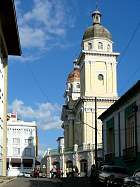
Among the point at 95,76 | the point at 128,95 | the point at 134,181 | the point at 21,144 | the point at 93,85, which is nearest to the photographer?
the point at 134,181

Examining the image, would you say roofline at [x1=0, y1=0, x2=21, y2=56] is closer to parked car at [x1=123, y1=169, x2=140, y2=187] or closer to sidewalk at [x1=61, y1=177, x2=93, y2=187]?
sidewalk at [x1=61, y1=177, x2=93, y2=187]

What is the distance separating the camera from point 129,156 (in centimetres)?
5006

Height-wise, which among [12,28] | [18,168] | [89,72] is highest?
[89,72]

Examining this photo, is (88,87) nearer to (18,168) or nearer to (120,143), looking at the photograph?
(18,168)

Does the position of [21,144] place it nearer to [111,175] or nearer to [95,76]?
[95,76]

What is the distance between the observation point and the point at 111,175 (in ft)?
117

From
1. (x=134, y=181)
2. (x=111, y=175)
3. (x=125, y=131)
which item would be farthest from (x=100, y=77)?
(x=134, y=181)

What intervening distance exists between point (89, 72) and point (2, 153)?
72.4 m

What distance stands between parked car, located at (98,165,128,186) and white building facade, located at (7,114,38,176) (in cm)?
9650

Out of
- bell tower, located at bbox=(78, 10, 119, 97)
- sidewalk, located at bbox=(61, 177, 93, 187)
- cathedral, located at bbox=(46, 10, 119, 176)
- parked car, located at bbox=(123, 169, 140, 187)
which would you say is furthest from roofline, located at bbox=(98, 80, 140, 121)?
bell tower, located at bbox=(78, 10, 119, 97)

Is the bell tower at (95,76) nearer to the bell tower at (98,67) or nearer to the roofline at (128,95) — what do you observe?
the bell tower at (98,67)

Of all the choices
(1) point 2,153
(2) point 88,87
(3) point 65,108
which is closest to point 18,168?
(3) point 65,108

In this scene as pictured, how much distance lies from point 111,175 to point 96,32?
83145 millimetres

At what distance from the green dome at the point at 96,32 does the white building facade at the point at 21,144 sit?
33.0 meters
